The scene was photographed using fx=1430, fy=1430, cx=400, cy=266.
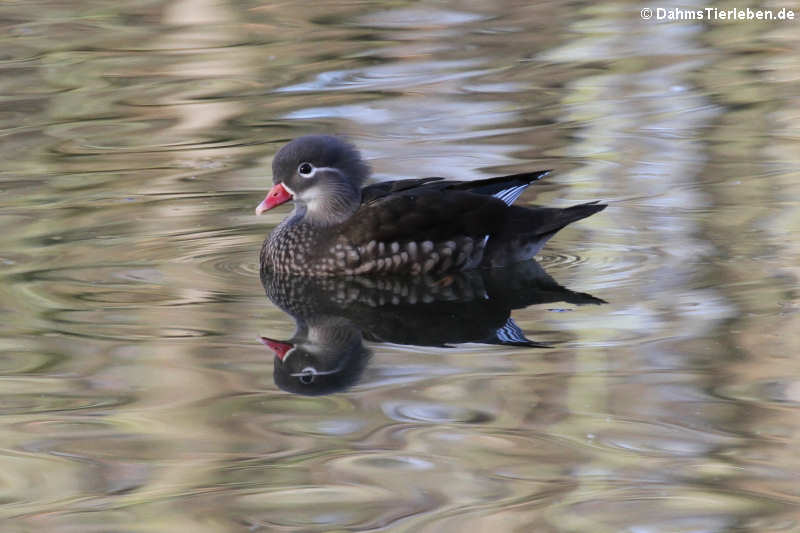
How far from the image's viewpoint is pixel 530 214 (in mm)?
8000

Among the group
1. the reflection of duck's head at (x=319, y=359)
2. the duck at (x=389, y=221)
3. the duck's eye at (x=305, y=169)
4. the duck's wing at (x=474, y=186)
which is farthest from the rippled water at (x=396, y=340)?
the duck's eye at (x=305, y=169)

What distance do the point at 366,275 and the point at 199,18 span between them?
864 cm

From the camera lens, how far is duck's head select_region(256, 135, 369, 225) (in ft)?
26.3

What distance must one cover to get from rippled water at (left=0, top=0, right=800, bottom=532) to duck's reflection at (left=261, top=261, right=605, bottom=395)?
0.38 feet

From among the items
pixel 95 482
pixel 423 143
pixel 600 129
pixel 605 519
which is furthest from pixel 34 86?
pixel 605 519

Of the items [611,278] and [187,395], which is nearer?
[187,395]

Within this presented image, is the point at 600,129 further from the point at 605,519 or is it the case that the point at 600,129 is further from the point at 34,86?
the point at 605,519

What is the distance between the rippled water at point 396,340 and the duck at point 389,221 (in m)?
0.30

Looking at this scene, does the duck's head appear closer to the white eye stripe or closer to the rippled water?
the white eye stripe

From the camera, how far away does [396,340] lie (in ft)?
21.9

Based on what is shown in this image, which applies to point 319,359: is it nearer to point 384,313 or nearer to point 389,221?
point 384,313

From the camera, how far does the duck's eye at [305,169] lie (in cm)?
805

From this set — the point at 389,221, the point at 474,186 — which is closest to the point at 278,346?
the point at 389,221

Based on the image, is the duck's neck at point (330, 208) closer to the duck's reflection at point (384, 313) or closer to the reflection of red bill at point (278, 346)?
the duck's reflection at point (384, 313)
